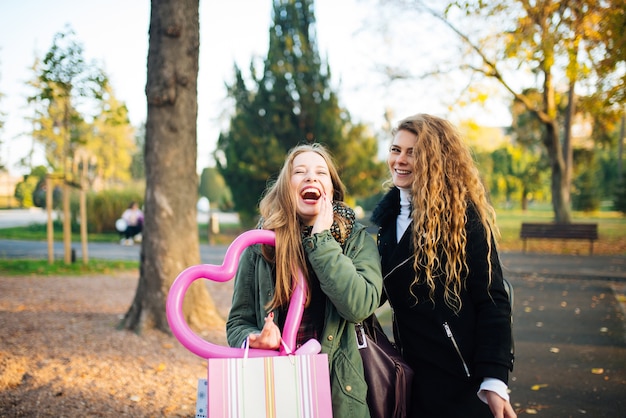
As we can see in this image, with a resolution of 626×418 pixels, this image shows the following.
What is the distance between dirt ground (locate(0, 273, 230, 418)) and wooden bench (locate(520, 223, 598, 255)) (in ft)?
41.8

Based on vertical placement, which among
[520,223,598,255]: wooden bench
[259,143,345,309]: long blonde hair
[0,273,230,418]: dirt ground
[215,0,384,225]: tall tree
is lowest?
[0,273,230,418]: dirt ground

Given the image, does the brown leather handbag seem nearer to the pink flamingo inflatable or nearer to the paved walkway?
the pink flamingo inflatable

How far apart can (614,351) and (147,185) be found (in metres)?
5.71

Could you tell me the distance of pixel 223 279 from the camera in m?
2.10

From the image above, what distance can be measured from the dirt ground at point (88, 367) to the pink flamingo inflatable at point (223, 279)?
2441 millimetres

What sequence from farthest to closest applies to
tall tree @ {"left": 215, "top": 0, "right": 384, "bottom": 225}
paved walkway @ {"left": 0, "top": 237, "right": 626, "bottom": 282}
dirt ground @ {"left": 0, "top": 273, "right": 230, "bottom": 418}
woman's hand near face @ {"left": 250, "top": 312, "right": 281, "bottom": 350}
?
tall tree @ {"left": 215, "top": 0, "right": 384, "bottom": 225} < paved walkway @ {"left": 0, "top": 237, "right": 626, "bottom": 282} < dirt ground @ {"left": 0, "top": 273, "right": 230, "bottom": 418} < woman's hand near face @ {"left": 250, "top": 312, "right": 281, "bottom": 350}

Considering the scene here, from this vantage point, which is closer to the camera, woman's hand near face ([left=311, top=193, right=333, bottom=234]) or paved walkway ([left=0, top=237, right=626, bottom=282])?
woman's hand near face ([left=311, top=193, right=333, bottom=234])

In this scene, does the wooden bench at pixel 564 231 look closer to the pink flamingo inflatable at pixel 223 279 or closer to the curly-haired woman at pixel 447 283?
the curly-haired woman at pixel 447 283

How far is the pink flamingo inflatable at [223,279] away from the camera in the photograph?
6.10 feet

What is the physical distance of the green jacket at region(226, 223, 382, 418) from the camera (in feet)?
6.30

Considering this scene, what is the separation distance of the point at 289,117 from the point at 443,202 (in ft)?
54.3

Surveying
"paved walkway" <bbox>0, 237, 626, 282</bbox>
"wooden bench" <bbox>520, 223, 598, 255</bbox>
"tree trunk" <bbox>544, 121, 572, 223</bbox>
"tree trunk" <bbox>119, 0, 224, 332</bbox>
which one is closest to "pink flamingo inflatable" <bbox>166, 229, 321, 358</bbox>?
"tree trunk" <bbox>119, 0, 224, 332</bbox>

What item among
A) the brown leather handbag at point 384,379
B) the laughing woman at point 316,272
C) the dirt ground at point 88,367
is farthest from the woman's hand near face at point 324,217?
the dirt ground at point 88,367

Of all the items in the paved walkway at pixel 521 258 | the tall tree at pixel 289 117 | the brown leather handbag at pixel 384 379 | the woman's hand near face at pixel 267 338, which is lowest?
the paved walkway at pixel 521 258
